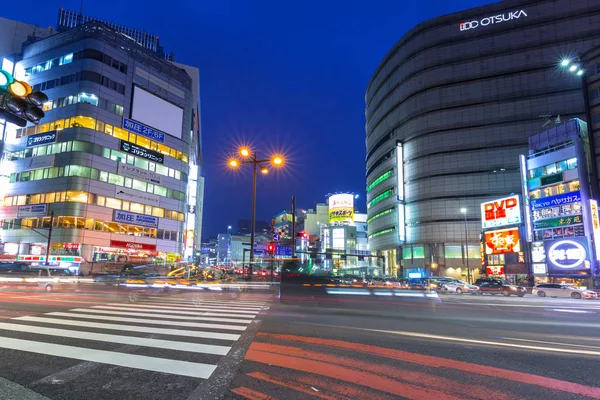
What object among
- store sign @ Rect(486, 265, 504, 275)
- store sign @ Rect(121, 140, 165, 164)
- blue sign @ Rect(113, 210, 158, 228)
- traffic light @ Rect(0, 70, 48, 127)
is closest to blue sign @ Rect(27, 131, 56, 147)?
store sign @ Rect(121, 140, 165, 164)

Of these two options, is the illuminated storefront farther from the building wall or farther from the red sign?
the red sign

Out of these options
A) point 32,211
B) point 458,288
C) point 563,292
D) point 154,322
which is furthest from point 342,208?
point 154,322

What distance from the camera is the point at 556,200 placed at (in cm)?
4034

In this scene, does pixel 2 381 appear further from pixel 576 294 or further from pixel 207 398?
pixel 576 294

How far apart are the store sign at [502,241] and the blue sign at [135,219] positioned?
51.3 m

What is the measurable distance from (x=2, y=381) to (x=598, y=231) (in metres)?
48.8

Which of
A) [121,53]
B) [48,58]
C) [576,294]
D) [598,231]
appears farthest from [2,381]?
[48,58]

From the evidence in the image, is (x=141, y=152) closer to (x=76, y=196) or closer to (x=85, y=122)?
(x=85, y=122)

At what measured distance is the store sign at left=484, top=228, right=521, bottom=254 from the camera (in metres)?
45.7

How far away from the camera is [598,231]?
37125 mm

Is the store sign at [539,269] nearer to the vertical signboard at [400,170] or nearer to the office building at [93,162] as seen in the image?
the vertical signboard at [400,170]

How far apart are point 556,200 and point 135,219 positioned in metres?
57.3

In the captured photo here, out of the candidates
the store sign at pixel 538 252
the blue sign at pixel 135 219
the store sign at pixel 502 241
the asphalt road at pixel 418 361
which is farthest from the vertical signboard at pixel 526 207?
the blue sign at pixel 135 219

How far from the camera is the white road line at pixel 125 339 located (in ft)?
22.0
